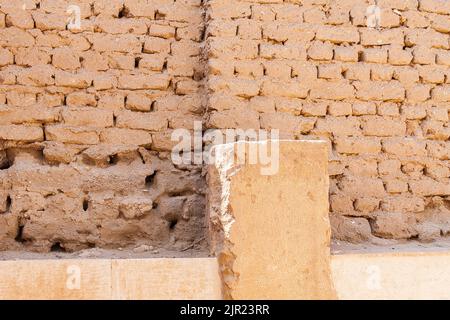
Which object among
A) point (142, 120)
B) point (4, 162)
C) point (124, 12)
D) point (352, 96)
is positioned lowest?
point (4, 162)

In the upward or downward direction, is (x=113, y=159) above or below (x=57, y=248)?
above

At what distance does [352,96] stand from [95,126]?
1.79 metres

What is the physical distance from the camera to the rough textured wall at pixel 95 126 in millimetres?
3850

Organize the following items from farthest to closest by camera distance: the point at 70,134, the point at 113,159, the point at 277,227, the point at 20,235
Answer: the point at 113,159, the point at 70,134, the point at 20,235, the point at 277,227

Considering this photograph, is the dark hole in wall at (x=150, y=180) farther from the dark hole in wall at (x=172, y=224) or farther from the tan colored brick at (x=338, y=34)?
the tan colored brick at (x=338, y=34)

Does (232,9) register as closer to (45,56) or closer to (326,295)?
(45,56)

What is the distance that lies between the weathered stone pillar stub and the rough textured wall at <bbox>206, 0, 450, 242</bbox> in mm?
827

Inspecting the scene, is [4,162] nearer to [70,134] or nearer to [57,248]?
[70,134]

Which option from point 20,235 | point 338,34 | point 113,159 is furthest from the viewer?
point 338,34

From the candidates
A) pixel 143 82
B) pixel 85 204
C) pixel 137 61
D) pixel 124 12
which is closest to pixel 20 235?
pixel 85 204

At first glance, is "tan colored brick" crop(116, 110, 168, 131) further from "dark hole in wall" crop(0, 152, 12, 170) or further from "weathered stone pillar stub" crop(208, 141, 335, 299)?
"weathered stone pillar stub" crop(208, 141, 335, 299)

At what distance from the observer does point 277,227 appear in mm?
3225

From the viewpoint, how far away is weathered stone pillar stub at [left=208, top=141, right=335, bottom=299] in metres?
3.18
